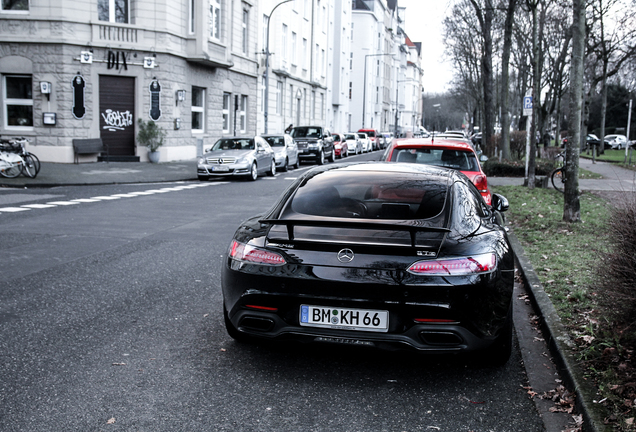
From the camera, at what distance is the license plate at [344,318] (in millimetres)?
4172

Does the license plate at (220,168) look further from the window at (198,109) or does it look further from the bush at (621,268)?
the bush at (621,268)

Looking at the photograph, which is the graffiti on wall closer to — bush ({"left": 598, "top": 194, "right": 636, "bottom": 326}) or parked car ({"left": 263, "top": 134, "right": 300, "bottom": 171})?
parked car ({"left": 263, "top": 134, "right": 300, "bottom": 171})

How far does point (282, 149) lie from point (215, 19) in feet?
33.2

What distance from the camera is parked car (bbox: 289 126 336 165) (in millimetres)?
34031

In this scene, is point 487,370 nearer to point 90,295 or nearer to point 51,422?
point 51,422

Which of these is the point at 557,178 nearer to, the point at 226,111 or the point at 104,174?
the point at 104,174

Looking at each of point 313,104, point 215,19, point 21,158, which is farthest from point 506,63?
point 313,104

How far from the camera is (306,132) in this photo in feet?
118

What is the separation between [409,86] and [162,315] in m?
146

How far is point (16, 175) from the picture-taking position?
20.1 metres

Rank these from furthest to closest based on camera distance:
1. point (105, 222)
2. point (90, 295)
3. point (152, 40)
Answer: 1. point (152, 40)
2. point (105, 222)
3. point (90, 295)

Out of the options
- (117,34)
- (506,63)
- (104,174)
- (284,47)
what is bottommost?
(104,174)

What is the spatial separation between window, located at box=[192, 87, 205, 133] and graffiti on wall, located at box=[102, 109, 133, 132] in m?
4.51

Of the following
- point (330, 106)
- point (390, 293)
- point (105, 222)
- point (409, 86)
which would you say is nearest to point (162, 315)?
point (390, 293)
